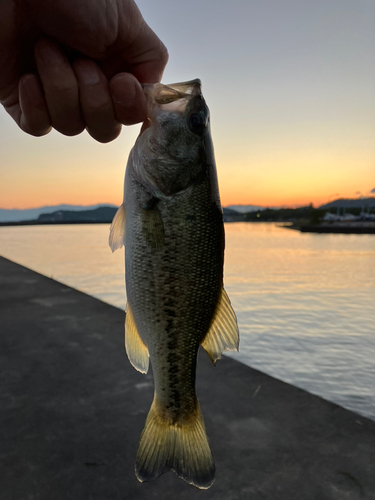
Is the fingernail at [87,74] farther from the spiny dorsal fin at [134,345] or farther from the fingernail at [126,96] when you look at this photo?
the spiny dorsal fin at [134,345]

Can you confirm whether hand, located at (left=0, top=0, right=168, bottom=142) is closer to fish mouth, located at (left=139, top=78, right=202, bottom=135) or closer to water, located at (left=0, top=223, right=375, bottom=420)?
fish mouth, located at (left=139, top=78, right=202, bottom=135)

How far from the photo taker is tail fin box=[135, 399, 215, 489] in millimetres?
1843

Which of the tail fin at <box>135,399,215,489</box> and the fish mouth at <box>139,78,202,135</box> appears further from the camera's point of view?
the fish mouth at <box>139,78,202,135</box>

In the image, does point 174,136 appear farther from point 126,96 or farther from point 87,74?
point 87,74

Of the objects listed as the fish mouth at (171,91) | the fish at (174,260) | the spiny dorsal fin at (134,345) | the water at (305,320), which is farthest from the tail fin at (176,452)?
the water at (305,320)

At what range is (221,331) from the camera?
2029 mm

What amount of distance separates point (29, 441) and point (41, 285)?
7988 millimetres

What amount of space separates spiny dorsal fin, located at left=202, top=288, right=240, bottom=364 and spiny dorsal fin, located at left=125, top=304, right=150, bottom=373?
0.32 metres

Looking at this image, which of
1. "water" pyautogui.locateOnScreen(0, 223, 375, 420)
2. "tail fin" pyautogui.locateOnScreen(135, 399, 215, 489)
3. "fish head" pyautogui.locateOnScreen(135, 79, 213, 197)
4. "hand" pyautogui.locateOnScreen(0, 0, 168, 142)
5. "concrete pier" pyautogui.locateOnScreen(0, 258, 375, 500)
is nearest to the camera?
"hand" pyautogui.locateOnScreen(0, 0, 168, 142)

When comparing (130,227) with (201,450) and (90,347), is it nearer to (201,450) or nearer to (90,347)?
(201,450)

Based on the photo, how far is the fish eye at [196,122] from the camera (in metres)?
1.96

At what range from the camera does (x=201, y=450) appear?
1.94 metres

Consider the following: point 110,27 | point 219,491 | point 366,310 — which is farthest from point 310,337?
point 110,27

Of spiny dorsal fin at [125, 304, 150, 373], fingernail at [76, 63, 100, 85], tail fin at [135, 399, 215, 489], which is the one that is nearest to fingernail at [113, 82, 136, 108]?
fingernail at [76, 63, 100, 85]
